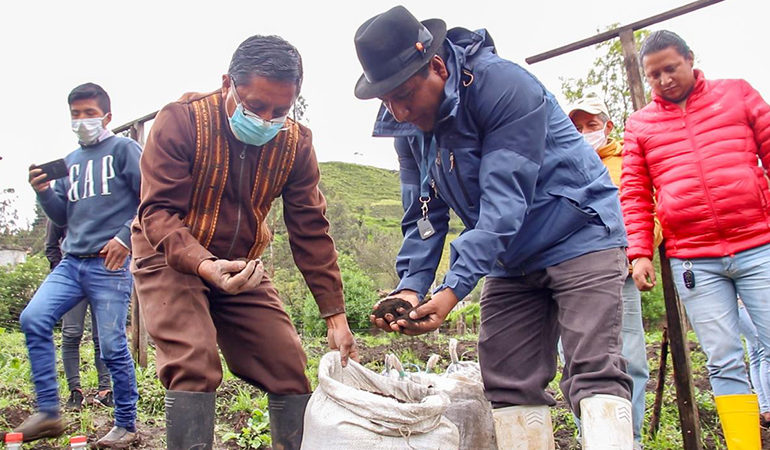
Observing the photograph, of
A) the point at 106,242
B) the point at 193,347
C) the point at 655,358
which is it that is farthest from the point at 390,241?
the point at 193,347

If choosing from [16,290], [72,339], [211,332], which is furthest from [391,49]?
[16,290]

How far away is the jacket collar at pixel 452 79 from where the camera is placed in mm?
2055

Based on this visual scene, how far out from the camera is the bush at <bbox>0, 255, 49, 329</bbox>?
1286 centimetres

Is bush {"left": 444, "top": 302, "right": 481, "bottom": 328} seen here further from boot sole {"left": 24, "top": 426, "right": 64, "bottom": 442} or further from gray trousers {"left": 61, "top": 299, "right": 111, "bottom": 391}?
boot sole {"left": 24, "top": 426, "right": 64, "bottom": 442}

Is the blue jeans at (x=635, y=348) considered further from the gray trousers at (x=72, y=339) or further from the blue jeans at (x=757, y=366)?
the gray trousers at (x=72, y=339)

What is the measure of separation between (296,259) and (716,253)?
5.93 feet

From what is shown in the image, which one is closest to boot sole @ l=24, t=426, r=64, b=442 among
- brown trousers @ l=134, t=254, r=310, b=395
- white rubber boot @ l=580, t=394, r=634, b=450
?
brown trousers @ l=134, t=254, r=310, b=395

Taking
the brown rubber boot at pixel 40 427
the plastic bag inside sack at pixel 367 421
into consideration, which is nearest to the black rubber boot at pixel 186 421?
the plastic bag inside sack at pixel 367 421

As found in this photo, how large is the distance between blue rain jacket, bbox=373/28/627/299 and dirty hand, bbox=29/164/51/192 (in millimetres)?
2400

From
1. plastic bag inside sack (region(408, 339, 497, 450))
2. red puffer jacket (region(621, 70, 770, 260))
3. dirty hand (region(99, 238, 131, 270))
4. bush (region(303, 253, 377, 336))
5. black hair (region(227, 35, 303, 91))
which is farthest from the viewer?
bush (region(303, 253, 377, 336))

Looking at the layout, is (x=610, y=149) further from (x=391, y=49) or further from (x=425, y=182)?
(x=391, y=49)

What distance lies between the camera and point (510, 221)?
198 centimetres

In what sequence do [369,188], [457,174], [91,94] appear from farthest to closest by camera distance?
[369,188], [91,94], [457,174]

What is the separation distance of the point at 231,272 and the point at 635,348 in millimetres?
2021
